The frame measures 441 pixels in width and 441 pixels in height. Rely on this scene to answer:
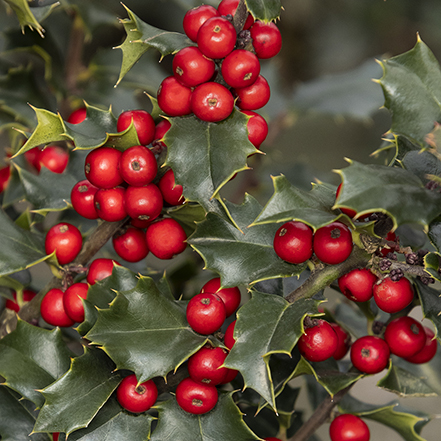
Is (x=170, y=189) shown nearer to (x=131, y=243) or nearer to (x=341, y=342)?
(x=131, y=243)

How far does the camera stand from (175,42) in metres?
0.62

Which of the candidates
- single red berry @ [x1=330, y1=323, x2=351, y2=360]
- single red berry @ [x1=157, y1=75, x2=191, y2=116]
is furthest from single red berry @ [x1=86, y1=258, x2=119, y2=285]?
single red berry @ [x1=330, y1=323, x2=351, y2=360]

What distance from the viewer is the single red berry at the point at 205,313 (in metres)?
0.58

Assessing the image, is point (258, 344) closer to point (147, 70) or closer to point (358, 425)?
point (358, 425)

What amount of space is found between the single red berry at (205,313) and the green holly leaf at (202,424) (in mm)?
107

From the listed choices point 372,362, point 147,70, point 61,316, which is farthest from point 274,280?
point 147,70

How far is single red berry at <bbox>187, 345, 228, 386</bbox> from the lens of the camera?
1.92 feet

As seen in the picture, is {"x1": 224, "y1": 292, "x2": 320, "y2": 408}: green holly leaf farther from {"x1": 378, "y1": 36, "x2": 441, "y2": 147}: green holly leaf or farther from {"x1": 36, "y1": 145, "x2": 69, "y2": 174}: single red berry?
{"x1": 36, "y1": 145, "x2": 69, "y2": 174}: single red berry

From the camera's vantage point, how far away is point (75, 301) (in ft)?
2.19

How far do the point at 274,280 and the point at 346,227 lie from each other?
0.54 feet

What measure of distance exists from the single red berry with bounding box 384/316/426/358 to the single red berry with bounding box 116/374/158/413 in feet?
1.03

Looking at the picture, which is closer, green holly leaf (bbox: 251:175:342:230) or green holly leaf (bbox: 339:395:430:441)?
green holly leaf (bbox: 251:175:342:230)

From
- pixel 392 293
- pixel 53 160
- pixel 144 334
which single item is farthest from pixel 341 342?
pixel 53 160

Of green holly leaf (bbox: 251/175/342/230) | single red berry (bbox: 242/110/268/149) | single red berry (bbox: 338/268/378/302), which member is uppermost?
single red berry (bbox: 242/110/268/149)
